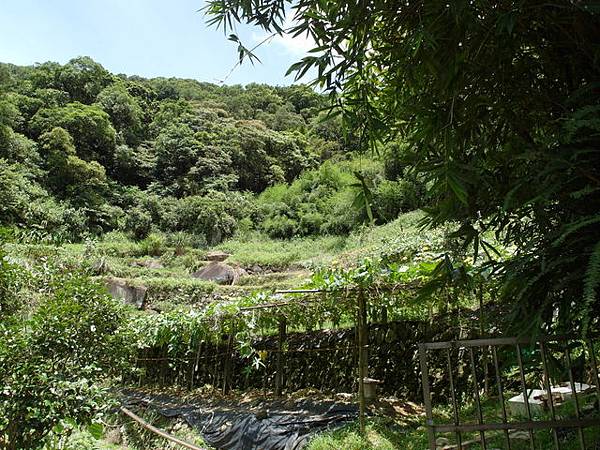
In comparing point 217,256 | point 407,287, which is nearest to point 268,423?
point 407,287

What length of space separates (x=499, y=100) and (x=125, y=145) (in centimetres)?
3145

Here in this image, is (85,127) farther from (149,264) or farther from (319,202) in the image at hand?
(319,202)

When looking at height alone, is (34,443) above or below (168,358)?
above

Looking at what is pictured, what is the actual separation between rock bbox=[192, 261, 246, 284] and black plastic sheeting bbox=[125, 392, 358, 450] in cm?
1162

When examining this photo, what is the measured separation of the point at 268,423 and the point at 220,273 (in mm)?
13663

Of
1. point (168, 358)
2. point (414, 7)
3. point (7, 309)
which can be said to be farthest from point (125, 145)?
point (414, 7)

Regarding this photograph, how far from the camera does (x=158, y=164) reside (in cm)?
3012

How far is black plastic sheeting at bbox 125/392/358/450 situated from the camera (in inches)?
183

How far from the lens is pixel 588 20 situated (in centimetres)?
152

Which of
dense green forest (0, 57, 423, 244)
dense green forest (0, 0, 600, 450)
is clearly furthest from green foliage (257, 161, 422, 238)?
dense green forest (0, 0, 600, 450)

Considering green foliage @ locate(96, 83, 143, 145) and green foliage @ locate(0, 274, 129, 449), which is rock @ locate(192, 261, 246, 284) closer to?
green foliage @ locate(0, 274, 129, 449)

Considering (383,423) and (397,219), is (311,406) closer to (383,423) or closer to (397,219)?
(383,423)

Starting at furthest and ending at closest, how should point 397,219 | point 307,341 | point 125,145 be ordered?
point 125,145 < point 397,219 < point 307,341

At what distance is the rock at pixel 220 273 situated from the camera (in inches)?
706
